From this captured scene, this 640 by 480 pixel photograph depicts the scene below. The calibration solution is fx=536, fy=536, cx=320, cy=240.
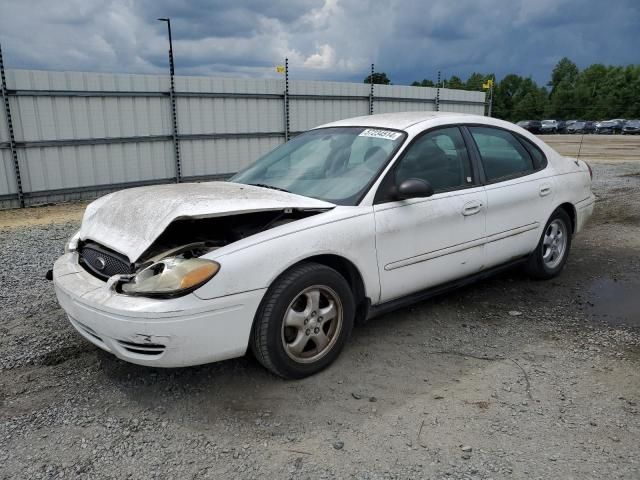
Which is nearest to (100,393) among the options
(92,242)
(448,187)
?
(92,242)

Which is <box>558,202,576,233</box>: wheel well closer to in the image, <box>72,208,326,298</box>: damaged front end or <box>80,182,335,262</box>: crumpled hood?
<box>80,182,335,262</box>: crumpled hood

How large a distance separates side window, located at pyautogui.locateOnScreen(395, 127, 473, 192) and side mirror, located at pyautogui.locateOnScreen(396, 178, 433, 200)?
189 mm

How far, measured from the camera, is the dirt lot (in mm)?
2543

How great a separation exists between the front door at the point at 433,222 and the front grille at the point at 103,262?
1.57 m

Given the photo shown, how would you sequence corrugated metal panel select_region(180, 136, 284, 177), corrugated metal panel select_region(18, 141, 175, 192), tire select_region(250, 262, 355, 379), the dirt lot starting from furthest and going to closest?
corrugated metal panel select_region(180, 136, 284, 177) → corrugated metal panel select_region(18, 141, 175, 192) → tire select_region(250, 262, 355, 379) → the dirt lot

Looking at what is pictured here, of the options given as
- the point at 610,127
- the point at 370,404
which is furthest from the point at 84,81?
the point at 610,127

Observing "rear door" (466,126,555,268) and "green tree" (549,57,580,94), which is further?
"green tree" (549,57,580,94)

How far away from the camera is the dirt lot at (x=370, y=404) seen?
254 centimetres

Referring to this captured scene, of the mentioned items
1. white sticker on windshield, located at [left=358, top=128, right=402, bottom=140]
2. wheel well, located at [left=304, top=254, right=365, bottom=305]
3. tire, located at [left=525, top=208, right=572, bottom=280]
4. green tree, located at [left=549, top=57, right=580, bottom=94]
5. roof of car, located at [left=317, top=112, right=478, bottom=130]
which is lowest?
tire, located at [left=525, top=208, right=572, bottom=280]

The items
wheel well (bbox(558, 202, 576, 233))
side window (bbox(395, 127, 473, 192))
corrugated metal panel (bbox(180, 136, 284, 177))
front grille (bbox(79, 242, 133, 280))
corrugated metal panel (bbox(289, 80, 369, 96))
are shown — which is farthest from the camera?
corrugated metal panel (bbox(289, 80, 369, 96))

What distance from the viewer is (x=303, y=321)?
3.18 m

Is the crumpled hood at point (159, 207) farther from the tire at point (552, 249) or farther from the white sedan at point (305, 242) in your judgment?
the tire at point (552, 249)

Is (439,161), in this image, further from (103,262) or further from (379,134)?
(103,262)

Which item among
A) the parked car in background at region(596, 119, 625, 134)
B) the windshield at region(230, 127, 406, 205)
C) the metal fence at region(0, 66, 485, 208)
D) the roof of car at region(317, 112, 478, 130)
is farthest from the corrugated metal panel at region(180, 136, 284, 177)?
the parked car in background at region(596, 119, 625, 134)
